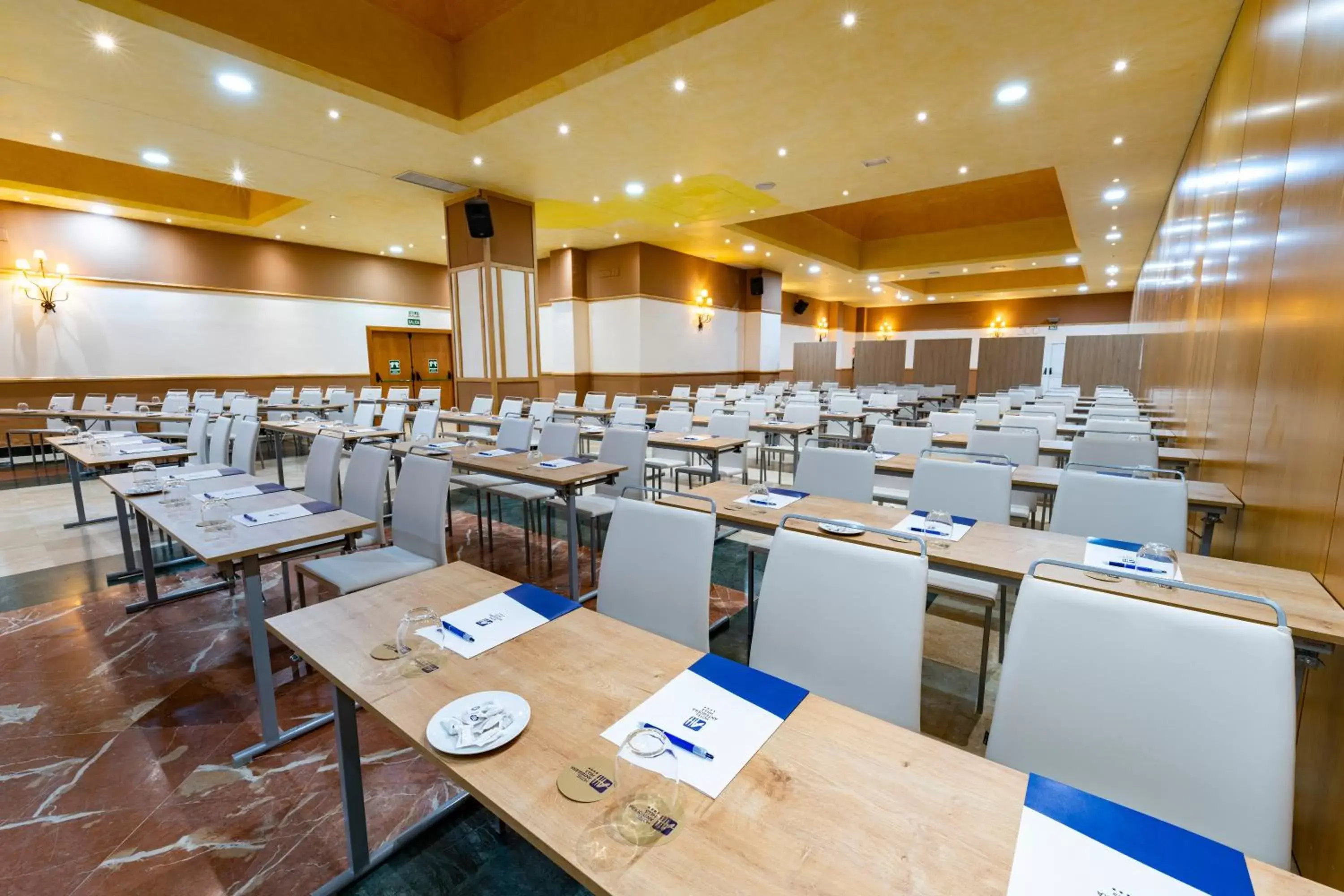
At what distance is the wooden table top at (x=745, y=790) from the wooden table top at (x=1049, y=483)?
2092 millimetres

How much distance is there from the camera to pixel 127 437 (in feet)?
16.0

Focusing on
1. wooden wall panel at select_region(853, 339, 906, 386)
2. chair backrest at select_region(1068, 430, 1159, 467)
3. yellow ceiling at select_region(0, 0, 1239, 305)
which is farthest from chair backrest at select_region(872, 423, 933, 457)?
wooden wall panel at select_region(853, 339, 906, 386)

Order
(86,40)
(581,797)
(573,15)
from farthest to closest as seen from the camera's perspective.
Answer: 1. (573,15)
2. (86,40)
3. (581,797)

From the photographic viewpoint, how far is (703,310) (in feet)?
43.1

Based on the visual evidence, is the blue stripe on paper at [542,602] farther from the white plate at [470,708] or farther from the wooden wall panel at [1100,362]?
the wooden wall panel at [1100,362]

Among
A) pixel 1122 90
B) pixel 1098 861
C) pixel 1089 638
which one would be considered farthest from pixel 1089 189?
pixel 1098 861

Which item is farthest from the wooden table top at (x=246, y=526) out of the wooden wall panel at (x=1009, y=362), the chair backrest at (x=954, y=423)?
the wooden wall panel at (x=1009, y=362)

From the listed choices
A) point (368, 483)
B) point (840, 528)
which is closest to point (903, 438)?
point (840, 528)

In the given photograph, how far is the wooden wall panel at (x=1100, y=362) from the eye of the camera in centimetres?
1239

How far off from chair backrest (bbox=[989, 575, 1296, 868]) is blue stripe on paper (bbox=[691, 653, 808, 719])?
0.49 metres

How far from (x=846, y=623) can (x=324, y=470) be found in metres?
3.33

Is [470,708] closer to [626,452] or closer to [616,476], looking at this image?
[616,476]

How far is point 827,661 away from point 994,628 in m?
2.05

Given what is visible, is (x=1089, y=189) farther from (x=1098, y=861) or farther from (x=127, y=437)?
(x=127, y=437)
